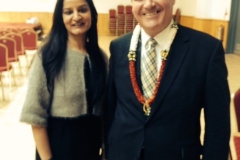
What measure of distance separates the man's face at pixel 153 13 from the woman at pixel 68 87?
395 millimetres

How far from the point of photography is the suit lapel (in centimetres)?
144

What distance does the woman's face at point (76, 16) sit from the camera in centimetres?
169

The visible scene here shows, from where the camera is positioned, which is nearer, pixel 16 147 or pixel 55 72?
pixel 55 72

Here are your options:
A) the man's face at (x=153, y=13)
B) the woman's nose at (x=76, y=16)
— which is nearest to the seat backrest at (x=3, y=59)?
the woman's nose at (x=76, y=16)

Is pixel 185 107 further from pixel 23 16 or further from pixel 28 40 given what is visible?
pixel 23 16

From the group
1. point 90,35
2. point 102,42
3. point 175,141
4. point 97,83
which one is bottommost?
point 102,42

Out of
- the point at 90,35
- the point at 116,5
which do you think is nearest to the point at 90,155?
the point at 90,35

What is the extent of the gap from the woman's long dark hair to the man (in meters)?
0.24

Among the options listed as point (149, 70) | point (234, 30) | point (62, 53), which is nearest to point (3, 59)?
point (62, 53)

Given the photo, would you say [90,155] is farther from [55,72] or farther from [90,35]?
[90,35]

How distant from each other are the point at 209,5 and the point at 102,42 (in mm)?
4081

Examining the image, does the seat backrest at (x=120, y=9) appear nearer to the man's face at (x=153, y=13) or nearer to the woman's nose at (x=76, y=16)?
the woman's nose at (x=76, y=16)

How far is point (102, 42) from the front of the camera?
39.6ft

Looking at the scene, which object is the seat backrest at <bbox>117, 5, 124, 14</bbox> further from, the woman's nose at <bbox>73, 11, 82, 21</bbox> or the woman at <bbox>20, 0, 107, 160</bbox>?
the woman's nose at <bbox>73, 11, 82, 21</bbox>
